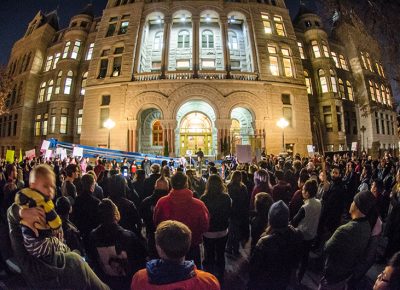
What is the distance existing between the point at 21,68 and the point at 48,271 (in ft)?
142

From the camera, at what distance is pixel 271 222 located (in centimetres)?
305

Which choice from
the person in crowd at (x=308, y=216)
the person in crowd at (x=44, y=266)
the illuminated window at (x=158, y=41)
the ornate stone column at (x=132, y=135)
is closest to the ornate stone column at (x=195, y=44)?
the illuminated window at (x=158, y=41)

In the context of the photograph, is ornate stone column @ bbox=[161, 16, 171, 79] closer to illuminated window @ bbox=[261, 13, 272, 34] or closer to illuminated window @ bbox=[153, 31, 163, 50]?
illuminated window @ bbox=[153, 31, 163, 50]

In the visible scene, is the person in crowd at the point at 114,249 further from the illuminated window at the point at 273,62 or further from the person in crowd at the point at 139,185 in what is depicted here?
the illuminated window at the point at 273,62

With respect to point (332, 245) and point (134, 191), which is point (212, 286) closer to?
point (332, 245)

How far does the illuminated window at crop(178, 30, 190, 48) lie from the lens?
96.3 ft

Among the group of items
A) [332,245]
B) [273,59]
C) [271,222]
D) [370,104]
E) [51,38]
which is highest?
[51,38]

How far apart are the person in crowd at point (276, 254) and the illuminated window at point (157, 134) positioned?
24430 millimetres

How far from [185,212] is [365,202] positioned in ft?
8.16

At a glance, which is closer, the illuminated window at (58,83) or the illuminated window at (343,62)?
the illuminated window at (58,83)

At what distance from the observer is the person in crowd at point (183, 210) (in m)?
4.07

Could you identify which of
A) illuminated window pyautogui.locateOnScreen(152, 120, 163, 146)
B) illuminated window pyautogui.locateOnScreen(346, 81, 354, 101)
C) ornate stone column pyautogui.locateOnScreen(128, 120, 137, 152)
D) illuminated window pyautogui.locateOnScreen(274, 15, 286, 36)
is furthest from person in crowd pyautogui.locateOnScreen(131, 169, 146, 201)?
illuminated window pyautogui.locateOnScreen(346, 81, 354, 101)

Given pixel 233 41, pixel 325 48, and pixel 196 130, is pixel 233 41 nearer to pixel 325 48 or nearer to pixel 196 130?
pixel 196 130

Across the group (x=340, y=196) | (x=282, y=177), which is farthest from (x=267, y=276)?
(x=282, y=177)
